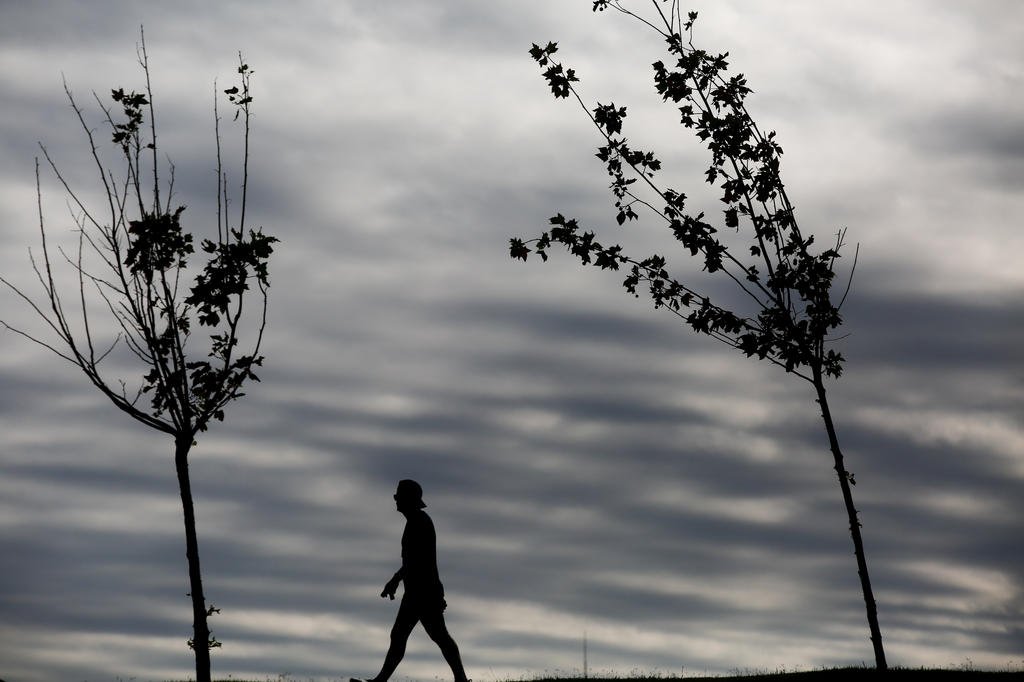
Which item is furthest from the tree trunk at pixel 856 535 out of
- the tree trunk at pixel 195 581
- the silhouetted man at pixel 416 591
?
the tree trunk at pixel 195 581

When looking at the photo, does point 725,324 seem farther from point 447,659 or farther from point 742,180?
point 447,659

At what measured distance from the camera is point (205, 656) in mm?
15047

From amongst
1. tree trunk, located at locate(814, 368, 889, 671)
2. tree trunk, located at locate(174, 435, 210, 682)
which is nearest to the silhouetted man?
tree trunk, located at locate(174, 435, 210, 682)

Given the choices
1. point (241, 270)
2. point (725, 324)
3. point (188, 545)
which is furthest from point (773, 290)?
point (188, 545)

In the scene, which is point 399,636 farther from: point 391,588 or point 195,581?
point 195,581

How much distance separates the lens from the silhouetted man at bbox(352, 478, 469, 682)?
53.2 ft

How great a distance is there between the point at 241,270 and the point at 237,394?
1707 mm

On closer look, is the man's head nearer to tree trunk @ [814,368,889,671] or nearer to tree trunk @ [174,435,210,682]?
tree trunk @ [174,435,210,682]

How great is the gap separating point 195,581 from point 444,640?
11.6 feet

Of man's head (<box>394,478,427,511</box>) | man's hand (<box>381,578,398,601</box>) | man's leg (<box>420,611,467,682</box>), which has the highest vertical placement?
man's head (<box>394,478,427,511</box>)

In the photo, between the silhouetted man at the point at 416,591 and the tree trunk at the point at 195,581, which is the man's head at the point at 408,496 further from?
the tree trunk at the point at 195,581

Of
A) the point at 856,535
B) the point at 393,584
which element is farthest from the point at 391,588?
the point at 856,535

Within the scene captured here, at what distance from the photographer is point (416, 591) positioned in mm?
16188

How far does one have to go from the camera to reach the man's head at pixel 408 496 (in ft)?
53.6
